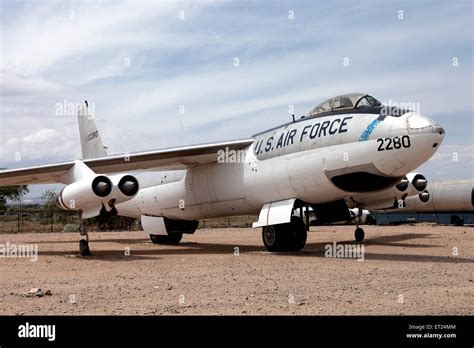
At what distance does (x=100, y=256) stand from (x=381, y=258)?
826 centimetres

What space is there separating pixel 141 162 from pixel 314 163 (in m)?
6.49

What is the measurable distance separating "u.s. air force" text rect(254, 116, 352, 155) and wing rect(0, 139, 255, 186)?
1.00 metres

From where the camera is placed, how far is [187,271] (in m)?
12.8

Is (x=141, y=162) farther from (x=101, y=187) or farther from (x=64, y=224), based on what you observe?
(x=64, y=224)

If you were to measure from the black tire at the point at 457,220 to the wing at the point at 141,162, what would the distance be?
1152 inches

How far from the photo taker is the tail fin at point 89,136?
25109 millimetres

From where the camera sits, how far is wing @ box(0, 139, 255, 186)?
1869 cm

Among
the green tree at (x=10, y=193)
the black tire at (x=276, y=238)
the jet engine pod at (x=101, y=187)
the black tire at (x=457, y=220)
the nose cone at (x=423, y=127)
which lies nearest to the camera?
the nose cone at (x=423, y=127)

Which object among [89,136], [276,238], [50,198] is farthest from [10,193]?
[276,238]

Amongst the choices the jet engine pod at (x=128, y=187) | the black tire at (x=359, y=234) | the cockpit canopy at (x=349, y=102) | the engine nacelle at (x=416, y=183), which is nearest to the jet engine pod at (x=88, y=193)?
the jet engine pod at (x=128, y=187)

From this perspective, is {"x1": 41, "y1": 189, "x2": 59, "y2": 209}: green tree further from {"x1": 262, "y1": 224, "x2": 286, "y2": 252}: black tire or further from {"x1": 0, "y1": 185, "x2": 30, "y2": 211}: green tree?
{"x1": 262, "y1": 224, "x2": 286, "y2": 252}: black tire

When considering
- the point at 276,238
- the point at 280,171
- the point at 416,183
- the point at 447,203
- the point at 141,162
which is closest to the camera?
the point at 280,171

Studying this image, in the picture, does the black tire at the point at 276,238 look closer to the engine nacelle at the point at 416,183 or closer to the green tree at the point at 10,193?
the engine nacelle at the point at 416,183

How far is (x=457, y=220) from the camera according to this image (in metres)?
43.4
